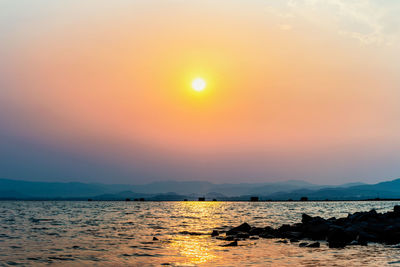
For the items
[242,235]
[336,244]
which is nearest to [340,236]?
[336,244]

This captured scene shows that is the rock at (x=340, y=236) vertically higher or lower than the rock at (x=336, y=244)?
higher

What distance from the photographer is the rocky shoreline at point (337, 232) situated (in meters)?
36.7

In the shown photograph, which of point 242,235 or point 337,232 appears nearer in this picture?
point 337,232

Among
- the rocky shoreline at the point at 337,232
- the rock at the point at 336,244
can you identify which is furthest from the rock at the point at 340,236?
the rock at the point at 336,244

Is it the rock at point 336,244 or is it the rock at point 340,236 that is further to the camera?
the rock at point 340,236

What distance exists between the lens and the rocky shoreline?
36719 millimetres

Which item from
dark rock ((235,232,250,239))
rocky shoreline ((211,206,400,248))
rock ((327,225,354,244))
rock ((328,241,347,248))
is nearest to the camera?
rock ((328,241,347,248))

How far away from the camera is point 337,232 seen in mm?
37312

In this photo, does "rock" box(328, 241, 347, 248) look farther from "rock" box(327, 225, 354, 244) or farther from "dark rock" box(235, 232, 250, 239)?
"dark rock" box(235, 232, 250, 239)

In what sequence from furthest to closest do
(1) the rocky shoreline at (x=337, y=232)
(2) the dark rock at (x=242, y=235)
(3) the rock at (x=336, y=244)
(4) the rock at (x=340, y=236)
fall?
(2) the dark rock at (x=242, y=235) → (1) the rocky shoreline at (x=337, y=232) → (4) the rock at (x=340, y=236) → (3) the rock at (x=336, y=244)

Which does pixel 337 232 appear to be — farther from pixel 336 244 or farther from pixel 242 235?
pixel 242 235

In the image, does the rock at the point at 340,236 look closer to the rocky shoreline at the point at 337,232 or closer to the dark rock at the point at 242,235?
the rocky shoreline at the point at 337,232

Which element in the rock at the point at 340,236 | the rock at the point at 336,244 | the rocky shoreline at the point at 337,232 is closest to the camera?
the rock at the point at 336,244

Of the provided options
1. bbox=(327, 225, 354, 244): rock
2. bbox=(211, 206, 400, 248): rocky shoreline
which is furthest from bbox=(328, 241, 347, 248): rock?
bbox=(327, 225, 354, 244): rock
